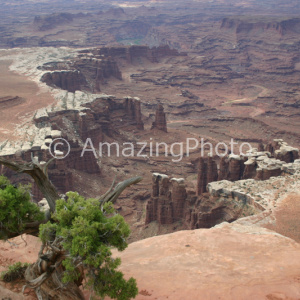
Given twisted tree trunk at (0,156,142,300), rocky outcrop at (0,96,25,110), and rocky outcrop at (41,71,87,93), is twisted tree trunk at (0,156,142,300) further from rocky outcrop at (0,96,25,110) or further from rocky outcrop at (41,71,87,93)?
rocky outcrop at (41,71,87,93)

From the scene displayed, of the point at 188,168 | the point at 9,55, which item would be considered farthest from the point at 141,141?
the point at 9,55

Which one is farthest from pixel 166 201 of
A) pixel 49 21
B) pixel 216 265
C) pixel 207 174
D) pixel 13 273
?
pixel 49 21

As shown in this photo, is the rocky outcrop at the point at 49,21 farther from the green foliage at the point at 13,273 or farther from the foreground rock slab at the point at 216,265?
the green foliage at the point at 13,273

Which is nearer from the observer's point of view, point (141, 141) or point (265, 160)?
point (265, 160)

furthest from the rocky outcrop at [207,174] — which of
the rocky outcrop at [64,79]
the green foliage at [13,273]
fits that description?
the rocky outcrop at [64,79]

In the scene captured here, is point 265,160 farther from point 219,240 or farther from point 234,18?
point 234,18

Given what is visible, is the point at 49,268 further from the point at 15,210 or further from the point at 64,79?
the point at 64,79
